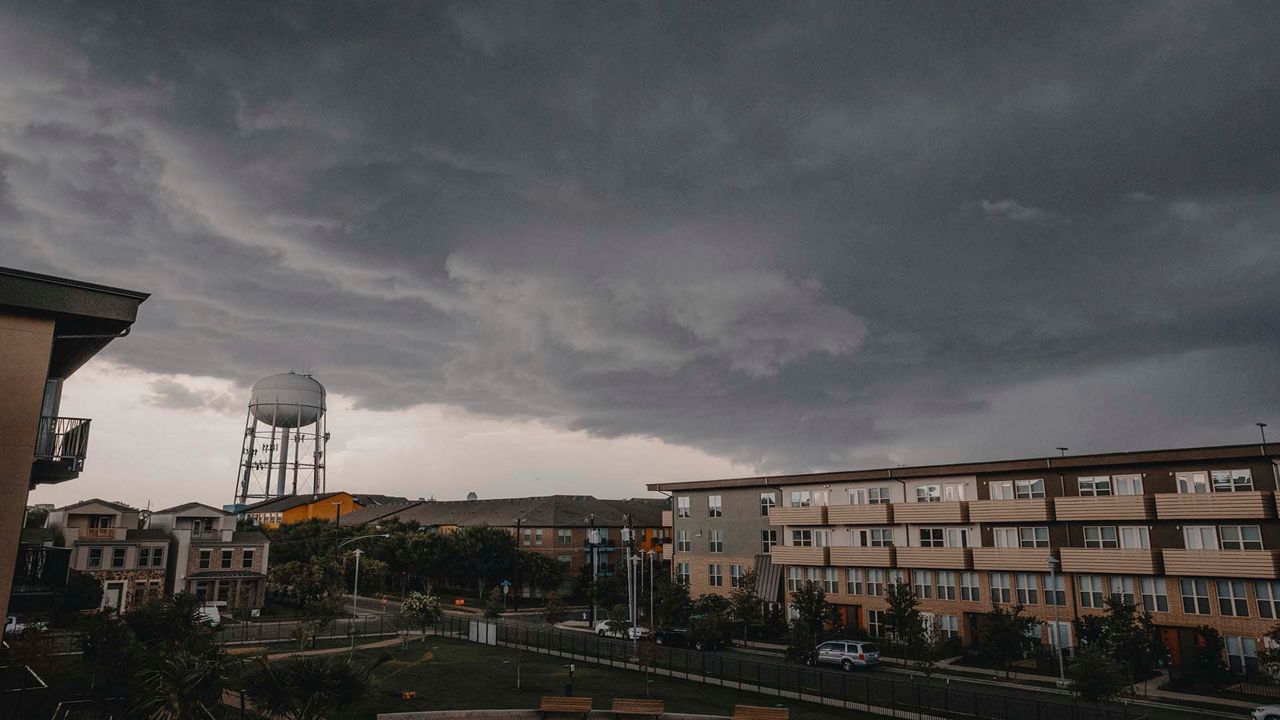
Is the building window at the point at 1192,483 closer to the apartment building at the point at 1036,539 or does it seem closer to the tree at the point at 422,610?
the apartment building at the point at 1036,539

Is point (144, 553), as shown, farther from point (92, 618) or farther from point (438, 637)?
point (92, 618)

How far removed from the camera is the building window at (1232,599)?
45.0 meters

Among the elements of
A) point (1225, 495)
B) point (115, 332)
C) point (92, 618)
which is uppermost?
point (115, 332)

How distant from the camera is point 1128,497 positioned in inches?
1938

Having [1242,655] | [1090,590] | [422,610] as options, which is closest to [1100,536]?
[1090,590]

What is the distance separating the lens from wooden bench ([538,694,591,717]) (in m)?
31.9

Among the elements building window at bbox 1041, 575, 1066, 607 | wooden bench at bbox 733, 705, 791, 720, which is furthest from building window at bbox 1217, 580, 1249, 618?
wooden bench at bbox 733, 705, 791, 720

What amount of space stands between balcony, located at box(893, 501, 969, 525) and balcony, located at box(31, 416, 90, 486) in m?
54.0

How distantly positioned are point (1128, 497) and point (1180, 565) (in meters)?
4.69

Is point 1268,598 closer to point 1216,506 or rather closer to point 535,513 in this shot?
point 1216,506

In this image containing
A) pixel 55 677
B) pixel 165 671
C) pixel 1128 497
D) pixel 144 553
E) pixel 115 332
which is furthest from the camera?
pixel 144 553

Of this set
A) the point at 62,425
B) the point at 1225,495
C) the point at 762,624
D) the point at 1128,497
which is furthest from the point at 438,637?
the point at 1225,495

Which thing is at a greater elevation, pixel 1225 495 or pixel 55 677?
pixel 1225 495

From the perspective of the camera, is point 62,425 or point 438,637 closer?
point 62,425
